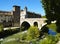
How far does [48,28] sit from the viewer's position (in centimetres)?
6378

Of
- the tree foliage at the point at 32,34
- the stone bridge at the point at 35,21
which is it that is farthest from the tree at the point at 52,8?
the stone bridge at the point at 35,21

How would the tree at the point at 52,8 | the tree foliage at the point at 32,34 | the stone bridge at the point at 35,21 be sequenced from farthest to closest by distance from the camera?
the stone bridge at the point at 35,21 < the tree at the point at 52,8 < the tree foliage at the point at 32,34

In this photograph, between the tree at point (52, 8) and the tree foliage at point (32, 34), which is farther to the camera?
the tree at point (52, 8)

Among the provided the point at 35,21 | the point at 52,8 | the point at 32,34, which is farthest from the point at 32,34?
the point at 35,21

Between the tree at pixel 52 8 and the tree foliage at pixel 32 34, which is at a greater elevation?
the tree at pixel 52 8

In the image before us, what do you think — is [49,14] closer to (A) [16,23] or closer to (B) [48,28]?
(B) [48,28]

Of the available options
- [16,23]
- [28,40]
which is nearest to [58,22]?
[28,40]

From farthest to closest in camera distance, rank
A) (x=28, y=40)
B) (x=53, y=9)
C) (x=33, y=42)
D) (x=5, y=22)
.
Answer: (x=5, y=22) → (x=53, y=9) → (x=28, y=40) → (x=33, y=42)

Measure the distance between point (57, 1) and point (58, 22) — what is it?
219 inches

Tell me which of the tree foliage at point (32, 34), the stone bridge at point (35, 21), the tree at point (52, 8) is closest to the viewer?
the tree foliage at point (32, 34)

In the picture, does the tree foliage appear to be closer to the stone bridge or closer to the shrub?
the shrub

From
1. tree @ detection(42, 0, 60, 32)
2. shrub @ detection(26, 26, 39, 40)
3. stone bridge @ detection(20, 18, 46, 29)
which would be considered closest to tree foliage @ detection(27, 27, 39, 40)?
shrub @ detection(26, 26, 39, 40)

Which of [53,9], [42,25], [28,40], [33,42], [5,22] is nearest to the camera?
[33,42]

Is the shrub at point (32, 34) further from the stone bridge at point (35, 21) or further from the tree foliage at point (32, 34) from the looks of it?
the stone bridge at point (35, 21)
